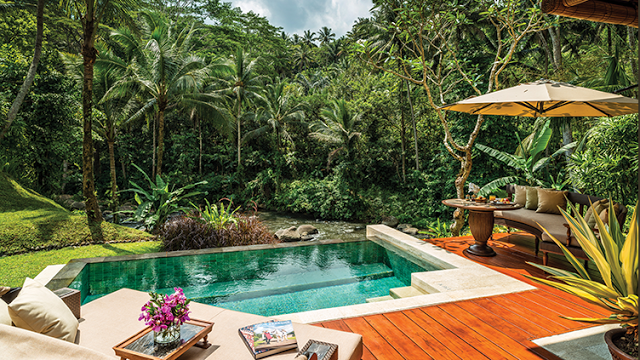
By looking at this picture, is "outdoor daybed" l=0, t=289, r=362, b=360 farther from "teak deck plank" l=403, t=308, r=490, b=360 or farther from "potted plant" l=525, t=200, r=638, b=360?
"potted plant" l=525, t=200, r=638, b=360

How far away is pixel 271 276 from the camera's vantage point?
16.0 feet

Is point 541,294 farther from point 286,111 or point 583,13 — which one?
point 286,111

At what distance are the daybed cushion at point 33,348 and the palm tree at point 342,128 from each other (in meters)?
13.0

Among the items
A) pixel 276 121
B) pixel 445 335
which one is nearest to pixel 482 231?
pixel 445 335

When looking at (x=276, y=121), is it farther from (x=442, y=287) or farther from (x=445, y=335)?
(x=445, y=335)

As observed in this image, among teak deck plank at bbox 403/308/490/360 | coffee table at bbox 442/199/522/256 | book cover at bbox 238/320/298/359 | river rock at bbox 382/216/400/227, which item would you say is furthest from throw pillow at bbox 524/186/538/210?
river rock at bbox 382/216/400/227

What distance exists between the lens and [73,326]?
6.13 feet

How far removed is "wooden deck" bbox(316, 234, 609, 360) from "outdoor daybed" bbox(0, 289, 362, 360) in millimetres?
478

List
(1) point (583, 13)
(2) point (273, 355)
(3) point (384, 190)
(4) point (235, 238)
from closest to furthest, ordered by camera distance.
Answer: (2) point (273, 355)
(1) point (583, 13)
(4) point (235, 238)
(3) point (384, 190)

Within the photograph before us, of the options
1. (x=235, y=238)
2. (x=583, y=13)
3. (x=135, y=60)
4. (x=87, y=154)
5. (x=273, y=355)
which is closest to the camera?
(x=273, y=355)

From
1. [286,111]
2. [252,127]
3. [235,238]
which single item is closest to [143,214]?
[235,238]

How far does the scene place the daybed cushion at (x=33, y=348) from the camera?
120 cm

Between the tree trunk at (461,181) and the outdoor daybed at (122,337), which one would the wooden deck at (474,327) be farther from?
the tree trunk at (461,181)

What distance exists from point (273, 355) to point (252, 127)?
17.1 metres
